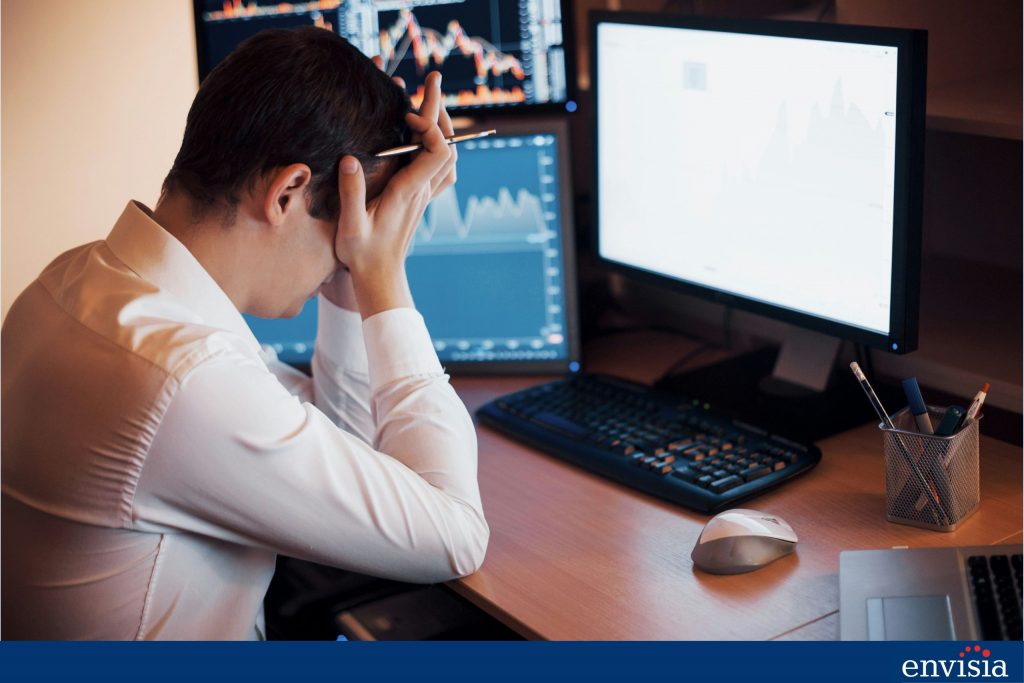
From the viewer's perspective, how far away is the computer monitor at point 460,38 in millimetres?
1693

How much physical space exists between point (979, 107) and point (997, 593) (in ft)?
2.05

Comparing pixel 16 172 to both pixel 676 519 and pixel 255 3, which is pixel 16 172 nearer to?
pixel 255 3

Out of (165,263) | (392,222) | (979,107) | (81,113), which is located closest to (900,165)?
(979,107)

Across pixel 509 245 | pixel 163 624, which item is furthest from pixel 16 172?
pixel 163 624

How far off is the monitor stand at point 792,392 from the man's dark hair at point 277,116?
0.61 metres

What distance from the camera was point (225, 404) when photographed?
1026mm

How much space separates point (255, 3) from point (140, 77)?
0.79ft

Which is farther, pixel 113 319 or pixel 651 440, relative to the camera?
pixel 651 440

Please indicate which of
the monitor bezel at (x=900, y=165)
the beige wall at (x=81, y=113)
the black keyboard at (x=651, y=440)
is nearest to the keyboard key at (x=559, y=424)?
the black keyboard at (x=651, y=440)

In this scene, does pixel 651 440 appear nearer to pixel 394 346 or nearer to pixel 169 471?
pixel 394 346

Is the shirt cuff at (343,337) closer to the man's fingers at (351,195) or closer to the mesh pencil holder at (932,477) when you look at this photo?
the man's fingers at (351,195)
